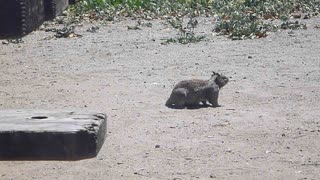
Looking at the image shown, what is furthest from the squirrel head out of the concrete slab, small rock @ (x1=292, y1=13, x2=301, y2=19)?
small rock @ (x1=292, y1=13, x2=301, y2=19)

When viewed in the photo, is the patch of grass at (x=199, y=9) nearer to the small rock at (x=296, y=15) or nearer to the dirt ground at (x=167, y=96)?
the small rock at (x=296, y=15)

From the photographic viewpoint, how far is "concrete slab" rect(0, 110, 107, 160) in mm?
7520

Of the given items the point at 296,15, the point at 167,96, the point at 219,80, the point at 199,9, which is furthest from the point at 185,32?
the point at 219,80

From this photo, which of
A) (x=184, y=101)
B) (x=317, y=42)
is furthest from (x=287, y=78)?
(x=317, y=42)

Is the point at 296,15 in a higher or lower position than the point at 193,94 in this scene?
lower

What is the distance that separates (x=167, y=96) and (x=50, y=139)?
9.81 ft

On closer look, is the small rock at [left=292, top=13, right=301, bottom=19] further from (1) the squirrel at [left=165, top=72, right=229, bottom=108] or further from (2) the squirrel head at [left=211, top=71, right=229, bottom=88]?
(1) the squirrel at [left=165, top=72, right=229, bottom=108]

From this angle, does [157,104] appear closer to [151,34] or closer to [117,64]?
[117,64]

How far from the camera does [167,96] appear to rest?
10.3 m

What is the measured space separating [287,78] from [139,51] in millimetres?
3274

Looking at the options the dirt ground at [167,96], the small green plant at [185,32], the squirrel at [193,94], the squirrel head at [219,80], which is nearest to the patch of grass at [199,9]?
the small green plant at [185,32]

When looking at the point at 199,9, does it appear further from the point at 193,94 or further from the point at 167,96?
the point at 193,94

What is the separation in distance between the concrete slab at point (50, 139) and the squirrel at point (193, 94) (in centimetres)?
193

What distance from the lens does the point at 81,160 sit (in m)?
7.53
